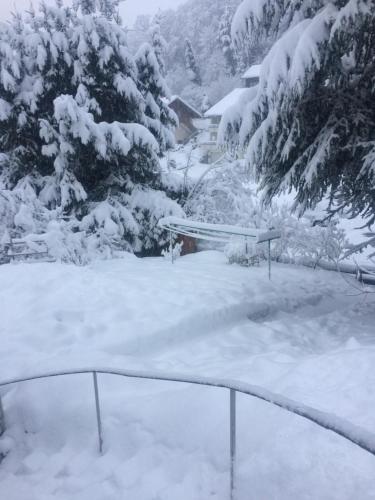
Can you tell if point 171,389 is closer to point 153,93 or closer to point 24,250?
point 24,250

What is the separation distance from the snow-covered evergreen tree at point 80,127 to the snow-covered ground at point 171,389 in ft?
14.7

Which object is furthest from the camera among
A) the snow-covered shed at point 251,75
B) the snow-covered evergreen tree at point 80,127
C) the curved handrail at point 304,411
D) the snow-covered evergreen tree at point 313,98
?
the snow-covered shed at point 251,75

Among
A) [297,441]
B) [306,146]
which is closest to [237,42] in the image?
[306,146]

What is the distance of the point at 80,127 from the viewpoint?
10.5 m

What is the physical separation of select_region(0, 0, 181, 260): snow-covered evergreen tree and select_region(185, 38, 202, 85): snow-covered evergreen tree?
4766 cm

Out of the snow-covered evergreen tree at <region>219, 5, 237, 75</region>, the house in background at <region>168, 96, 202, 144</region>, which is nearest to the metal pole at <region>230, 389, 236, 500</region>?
the house in background at <region>168, 96, 202, 144</region>

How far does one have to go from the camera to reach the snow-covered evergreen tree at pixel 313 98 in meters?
5.18

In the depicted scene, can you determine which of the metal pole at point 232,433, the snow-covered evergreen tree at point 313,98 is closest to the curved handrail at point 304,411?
the metal pole at point 232,433

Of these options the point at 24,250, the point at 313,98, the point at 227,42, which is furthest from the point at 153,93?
the point at 227,42

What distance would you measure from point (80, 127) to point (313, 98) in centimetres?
664

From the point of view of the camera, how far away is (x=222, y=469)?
2992 millimetres

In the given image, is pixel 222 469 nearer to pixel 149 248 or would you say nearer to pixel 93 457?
pixel 93 457

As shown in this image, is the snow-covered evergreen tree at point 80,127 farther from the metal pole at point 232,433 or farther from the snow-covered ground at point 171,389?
the metal pole at point 232,433

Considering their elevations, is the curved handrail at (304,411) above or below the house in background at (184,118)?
below
